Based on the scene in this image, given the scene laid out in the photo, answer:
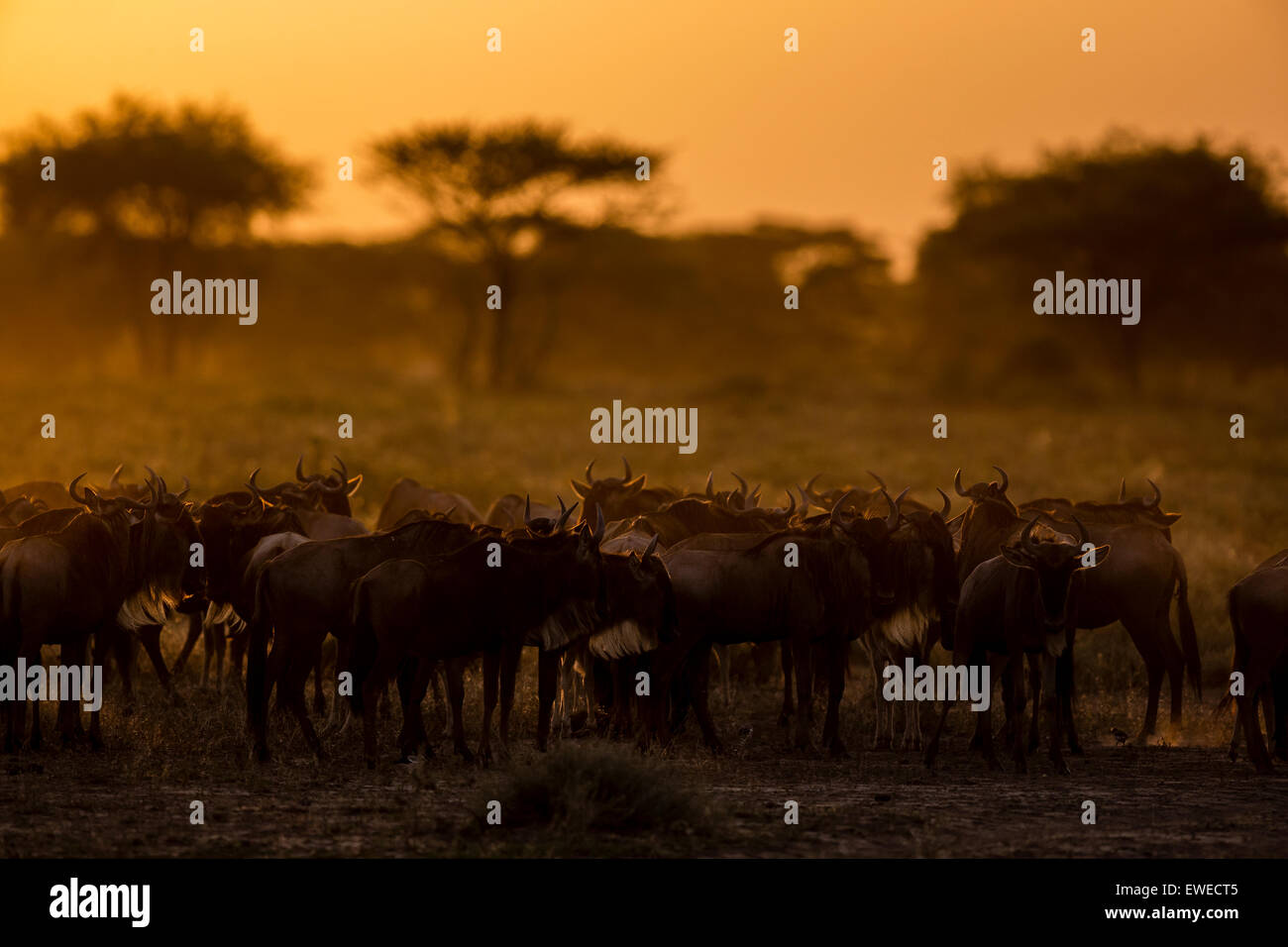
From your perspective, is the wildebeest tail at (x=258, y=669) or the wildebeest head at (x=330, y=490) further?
the wildebeest head at (x=330, y=490)

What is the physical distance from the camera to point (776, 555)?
12547 millimetres

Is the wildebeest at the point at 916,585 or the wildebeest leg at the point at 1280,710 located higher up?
the wildebeest at the point at 916,585

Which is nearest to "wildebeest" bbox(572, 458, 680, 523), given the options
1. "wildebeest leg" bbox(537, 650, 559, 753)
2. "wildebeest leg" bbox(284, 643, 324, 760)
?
"wildebeest leg" bbox(537, 650, 559, 753)

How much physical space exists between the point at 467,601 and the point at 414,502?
22.7 feet

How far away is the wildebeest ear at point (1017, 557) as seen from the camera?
11.4 meters

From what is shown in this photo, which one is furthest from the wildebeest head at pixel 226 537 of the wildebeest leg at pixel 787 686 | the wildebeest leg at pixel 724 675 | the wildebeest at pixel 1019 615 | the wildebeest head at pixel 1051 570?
the wildebeest head at pixel 1051 570

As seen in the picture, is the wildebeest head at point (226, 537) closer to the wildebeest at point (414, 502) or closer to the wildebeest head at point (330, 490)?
the wildebeest head at point (330, 490)

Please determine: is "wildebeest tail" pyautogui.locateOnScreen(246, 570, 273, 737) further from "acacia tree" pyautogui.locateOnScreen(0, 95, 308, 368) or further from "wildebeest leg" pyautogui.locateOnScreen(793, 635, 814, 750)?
"acacia tree" pyautogui.locateOnScreen(0, 95, 308, 368)

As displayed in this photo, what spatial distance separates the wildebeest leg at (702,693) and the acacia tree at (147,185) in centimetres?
3720

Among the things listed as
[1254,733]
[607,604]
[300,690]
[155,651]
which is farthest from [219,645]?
[1254,733]

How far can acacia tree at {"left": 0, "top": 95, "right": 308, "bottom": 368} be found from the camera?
46344 millimetres
